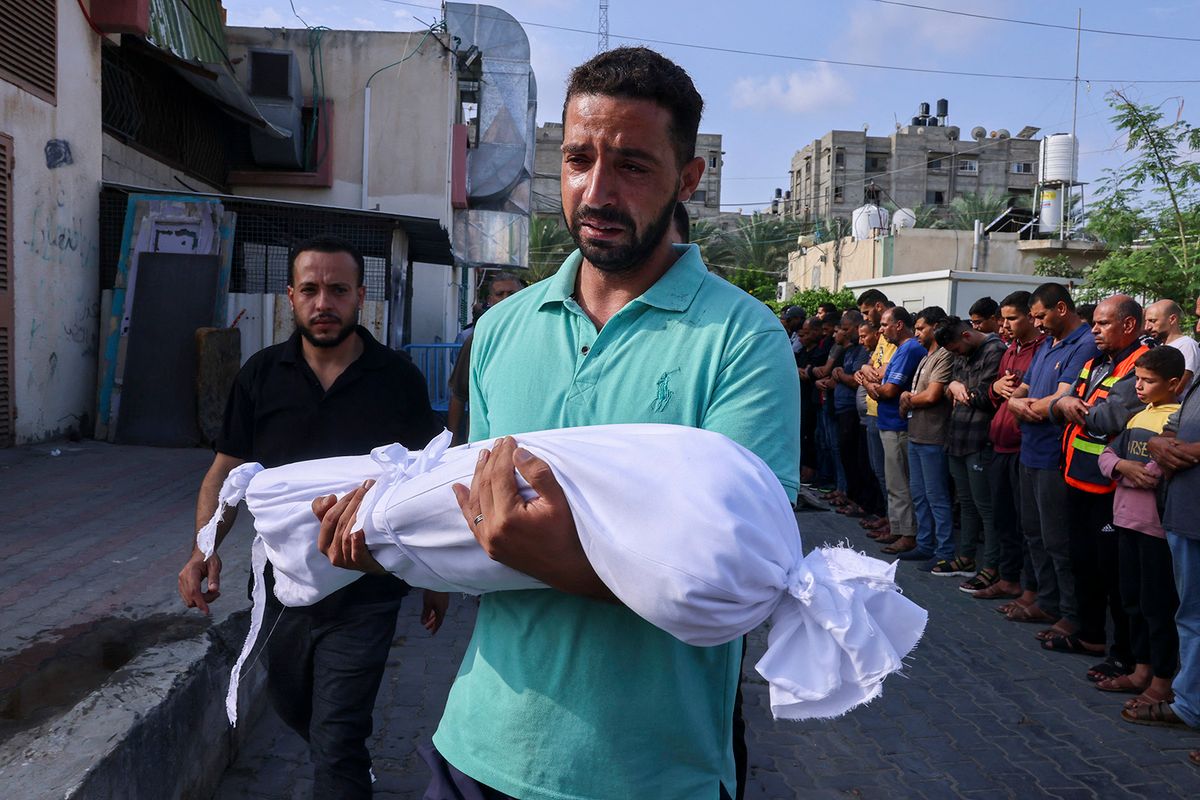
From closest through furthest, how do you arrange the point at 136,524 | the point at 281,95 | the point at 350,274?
the point at 350,274 → the point at 136,524 → the point at 281,95

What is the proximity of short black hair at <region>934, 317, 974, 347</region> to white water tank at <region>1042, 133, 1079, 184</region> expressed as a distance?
2326 centimetres

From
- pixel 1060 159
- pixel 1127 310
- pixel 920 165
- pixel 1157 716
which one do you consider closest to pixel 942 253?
pixel 1060 159

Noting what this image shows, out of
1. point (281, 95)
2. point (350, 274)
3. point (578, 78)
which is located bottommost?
point (350, 274)

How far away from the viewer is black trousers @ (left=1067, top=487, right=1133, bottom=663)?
5758 mm

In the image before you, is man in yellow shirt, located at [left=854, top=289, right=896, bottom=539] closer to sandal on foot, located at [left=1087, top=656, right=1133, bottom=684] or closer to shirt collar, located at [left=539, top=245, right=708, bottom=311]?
sandal on foot, located at [left=1087, top=656, right=1133, bottom=684]

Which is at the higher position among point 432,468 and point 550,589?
point 432,468

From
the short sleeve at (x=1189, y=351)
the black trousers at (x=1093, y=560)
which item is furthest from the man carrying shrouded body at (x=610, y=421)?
the short sleeve at (x=1189, y=351)

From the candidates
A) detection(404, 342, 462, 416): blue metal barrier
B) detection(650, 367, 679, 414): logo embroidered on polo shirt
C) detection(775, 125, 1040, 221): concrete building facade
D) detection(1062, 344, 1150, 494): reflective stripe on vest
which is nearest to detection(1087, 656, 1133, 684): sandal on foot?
detection(1062, 344, 1150, 494): reflective stripe on vest

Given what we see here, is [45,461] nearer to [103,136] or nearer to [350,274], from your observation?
[103,136]

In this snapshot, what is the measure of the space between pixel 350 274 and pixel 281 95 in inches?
542

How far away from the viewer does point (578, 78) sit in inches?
73.5

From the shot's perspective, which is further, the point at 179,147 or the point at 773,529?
the point at 179,147

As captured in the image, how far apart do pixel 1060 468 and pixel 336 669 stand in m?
4.74

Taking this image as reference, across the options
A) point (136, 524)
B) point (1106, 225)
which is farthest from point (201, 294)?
point (1106, 225)
